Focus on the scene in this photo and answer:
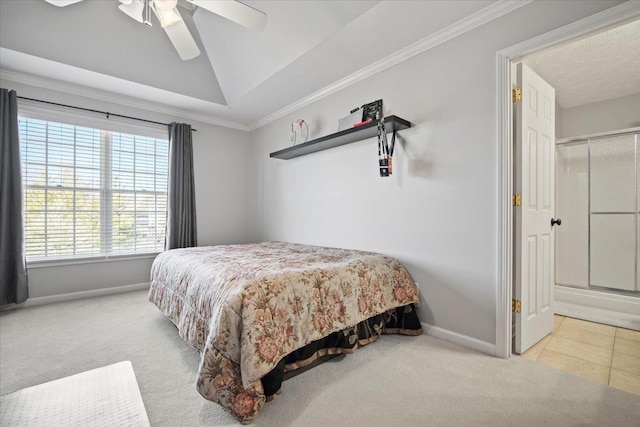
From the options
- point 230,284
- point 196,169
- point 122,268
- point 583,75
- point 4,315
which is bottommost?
point 4,315

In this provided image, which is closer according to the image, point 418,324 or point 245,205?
point 418,324

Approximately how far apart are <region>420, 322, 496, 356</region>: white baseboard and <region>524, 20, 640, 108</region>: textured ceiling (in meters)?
2.12

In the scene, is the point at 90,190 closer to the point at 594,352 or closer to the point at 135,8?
the point at 135,8

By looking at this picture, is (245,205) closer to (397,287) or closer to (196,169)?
(196,169)

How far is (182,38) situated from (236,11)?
1.86 feet

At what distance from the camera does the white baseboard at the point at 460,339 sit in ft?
6.75

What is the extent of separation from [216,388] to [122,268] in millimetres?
3053

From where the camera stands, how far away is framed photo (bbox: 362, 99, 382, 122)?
268 centimetres

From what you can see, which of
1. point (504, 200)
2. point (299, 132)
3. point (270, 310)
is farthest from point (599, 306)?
point (299, 132)

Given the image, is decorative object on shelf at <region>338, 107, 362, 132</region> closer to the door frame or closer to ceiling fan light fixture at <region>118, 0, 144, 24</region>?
the door frame

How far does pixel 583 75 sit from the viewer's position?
2893mm

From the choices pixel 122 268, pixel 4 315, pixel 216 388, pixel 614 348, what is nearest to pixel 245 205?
pixel 122 268

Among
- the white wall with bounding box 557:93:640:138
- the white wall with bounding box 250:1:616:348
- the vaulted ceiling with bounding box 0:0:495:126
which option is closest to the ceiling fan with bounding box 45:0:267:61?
the vaulted ceiling with bounding box 0:0:495:126

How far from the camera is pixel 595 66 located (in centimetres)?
272
